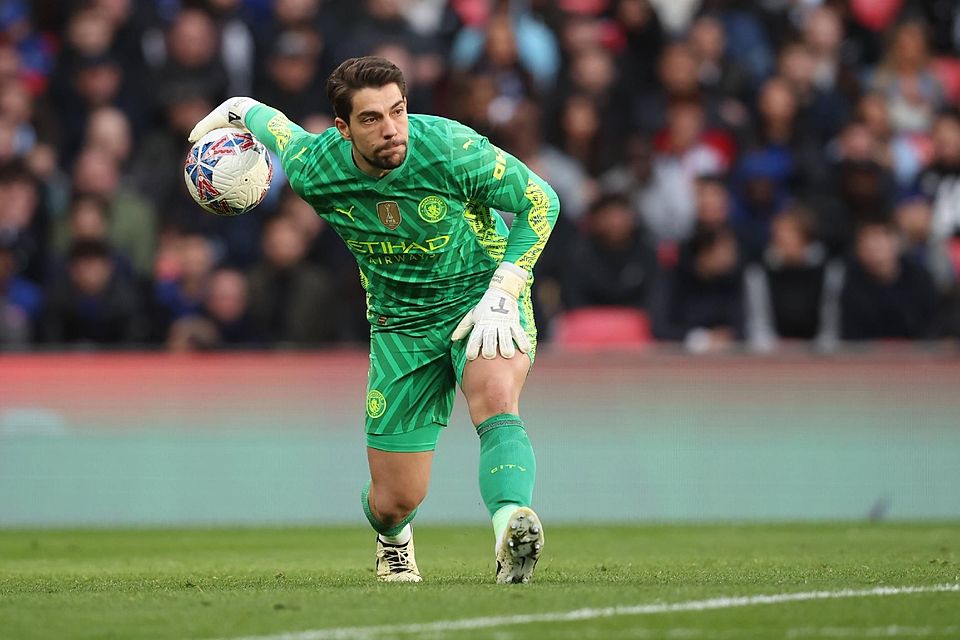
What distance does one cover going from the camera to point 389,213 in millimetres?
7375

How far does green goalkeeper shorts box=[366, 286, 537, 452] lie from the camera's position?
7.64m

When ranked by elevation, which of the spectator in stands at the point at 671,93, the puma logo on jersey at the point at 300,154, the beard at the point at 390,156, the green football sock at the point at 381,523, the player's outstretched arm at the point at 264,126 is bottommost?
the green football sock at the point at 381,523

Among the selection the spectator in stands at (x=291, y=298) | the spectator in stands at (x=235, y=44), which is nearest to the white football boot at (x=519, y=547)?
the spectator in stands at (x=291, y=298)

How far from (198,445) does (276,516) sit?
2.70 feet

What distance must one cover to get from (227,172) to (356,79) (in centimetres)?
113

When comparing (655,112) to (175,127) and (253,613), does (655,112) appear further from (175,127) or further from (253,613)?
(253,613)

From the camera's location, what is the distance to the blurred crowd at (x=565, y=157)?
44.4ft

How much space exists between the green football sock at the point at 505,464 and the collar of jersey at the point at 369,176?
117 cm

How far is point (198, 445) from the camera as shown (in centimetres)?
1278

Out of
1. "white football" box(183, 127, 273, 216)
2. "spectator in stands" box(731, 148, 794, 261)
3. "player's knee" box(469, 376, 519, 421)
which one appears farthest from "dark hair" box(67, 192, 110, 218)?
"player's knee" box(469, 376, 519, 421)

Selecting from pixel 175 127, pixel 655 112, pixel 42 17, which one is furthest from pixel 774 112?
pixel 42 17

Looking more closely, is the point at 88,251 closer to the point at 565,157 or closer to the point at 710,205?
the point at 565,157

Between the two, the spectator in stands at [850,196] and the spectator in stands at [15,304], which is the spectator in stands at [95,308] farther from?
the spectator in stands at [850,196]

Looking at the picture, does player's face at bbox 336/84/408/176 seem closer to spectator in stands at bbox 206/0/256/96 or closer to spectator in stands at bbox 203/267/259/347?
spectator in stands at bbox 203/267/259/347
